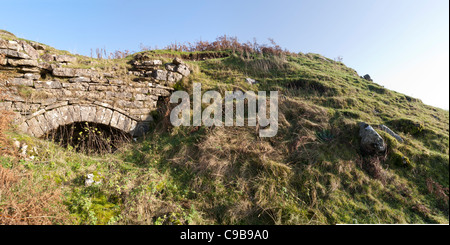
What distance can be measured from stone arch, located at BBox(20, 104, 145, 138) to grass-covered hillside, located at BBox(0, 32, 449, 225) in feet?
1.40

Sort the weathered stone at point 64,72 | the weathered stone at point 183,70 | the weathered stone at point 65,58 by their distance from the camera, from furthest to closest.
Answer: the weathered stone at point 183,70 → the weathered stone at point 65,58 → the weathered stone at point 64,72

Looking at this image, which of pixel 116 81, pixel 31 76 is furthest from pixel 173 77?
pixel 31 76

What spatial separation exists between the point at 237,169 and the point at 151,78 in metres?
4.95

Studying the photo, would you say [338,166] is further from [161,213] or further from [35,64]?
[35,64]

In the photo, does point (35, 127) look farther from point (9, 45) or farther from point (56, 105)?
point (9, 45)

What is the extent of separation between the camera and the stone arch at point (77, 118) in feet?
17.3

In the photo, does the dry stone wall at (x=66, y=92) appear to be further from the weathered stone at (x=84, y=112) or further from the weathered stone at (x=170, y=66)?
the weathered stone at (x=170, y=66)

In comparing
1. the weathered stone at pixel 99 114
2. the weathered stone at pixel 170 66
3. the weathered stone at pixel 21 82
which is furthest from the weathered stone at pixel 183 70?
the weathered stone at pixel 21 82

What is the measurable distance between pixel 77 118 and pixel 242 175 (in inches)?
204

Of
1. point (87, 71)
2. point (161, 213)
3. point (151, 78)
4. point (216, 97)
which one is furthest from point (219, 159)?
point (87, 71)

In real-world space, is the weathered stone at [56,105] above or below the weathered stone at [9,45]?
below

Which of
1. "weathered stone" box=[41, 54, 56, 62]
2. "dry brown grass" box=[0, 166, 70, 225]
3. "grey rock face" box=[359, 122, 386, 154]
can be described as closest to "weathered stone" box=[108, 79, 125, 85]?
"weathered stone" box=[41, 54, 56, 62]

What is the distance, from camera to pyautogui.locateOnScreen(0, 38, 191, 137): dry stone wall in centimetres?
534

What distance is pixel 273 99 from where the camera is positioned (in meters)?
7.17
